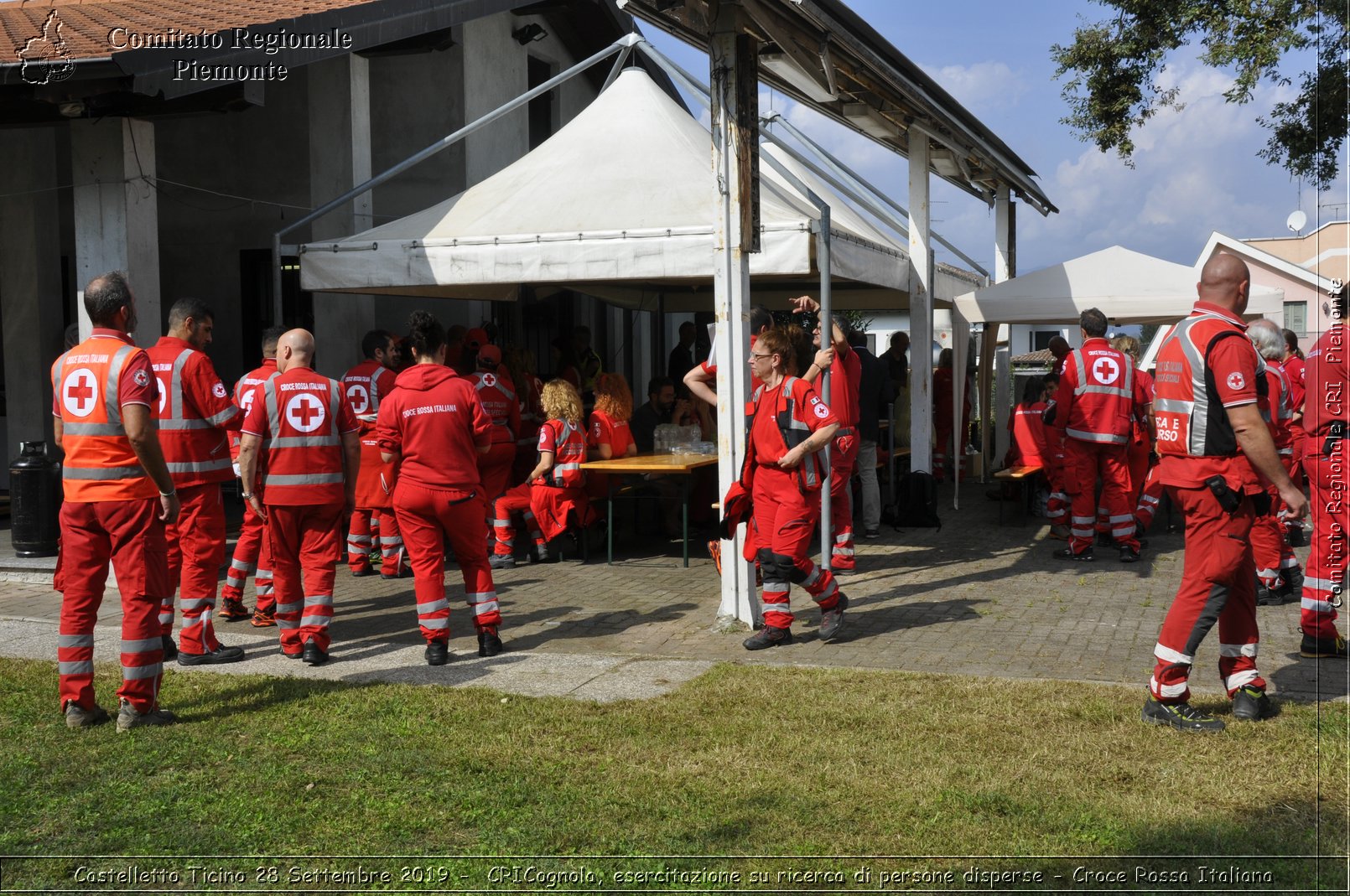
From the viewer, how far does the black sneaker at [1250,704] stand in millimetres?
5543

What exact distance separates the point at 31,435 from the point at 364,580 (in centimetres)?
A: 527

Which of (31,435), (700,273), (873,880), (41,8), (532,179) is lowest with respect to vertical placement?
(873,880)

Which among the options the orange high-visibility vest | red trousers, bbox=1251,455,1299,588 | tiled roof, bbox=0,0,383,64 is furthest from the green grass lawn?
tiled roof, bbox=0,0,383,64

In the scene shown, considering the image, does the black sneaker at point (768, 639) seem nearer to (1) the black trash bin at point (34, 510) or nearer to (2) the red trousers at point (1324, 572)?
(2) the red trousers at point (1324, 572)

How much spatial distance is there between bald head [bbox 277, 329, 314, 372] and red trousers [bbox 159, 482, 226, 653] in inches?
31.6

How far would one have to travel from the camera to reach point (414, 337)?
23.1 feet

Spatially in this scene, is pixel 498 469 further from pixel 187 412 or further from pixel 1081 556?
pixel 1081 556

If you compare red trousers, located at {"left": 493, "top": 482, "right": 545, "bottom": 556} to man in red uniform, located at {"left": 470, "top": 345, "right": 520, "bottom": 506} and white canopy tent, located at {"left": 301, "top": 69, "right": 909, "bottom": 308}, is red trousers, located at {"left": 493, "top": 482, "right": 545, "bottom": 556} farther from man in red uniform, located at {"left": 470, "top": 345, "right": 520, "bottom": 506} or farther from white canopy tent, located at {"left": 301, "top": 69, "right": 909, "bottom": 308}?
white canopy tent, located at {"left": 301, "top": 69, "right": 909, "bottom": 308}

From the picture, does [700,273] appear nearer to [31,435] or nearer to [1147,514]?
[1147,514]

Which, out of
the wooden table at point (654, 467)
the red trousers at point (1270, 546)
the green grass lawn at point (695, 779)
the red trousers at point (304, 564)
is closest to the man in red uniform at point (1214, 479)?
the green grass lawn at point (695, 779)

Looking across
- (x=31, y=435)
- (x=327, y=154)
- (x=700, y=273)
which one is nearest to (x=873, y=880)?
(x=700, y=273)

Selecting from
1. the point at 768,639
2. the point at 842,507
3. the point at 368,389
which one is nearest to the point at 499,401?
the point at 368,389

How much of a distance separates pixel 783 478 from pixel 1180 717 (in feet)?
8.16

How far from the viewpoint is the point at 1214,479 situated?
5.35 m
